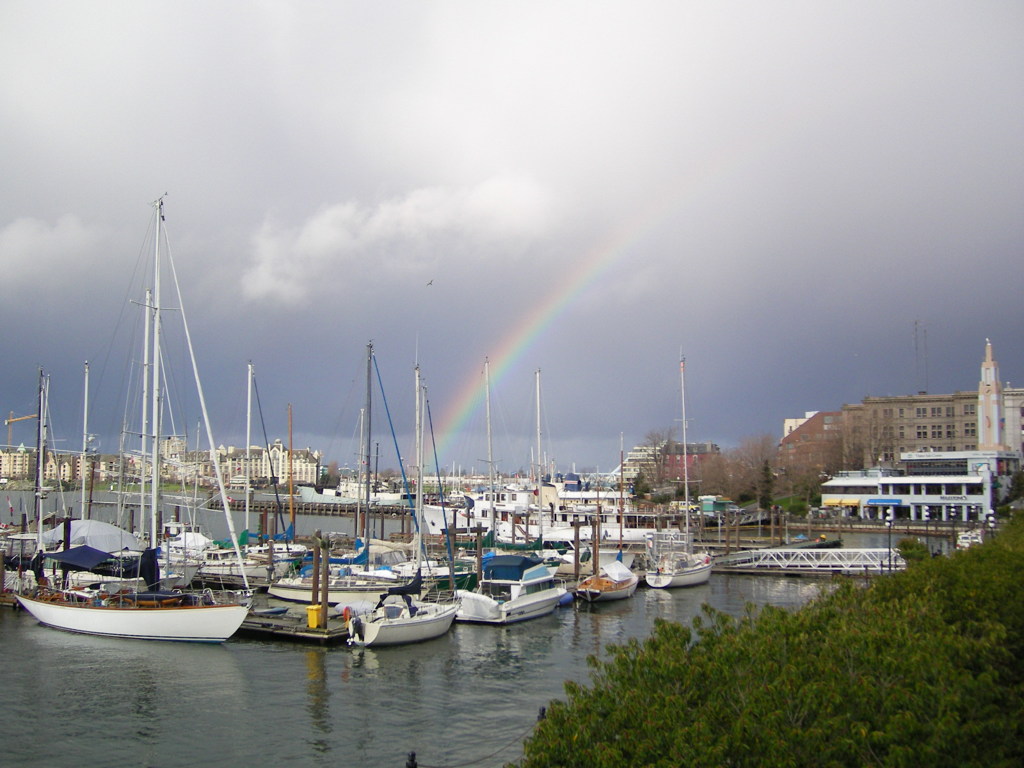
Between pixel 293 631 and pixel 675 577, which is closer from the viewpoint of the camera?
pixel 293 631

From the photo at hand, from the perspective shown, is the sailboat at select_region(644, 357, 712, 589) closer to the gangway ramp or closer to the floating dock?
the gangway ramp

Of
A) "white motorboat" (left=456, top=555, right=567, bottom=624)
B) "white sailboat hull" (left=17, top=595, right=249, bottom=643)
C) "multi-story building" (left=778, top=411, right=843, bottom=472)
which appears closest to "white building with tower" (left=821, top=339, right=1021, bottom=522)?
"multi-story building" (left=778, top=411, right=843, bottom=472)

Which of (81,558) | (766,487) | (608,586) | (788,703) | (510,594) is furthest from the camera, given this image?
(766,487)

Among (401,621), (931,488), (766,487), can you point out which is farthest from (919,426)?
(401,621)

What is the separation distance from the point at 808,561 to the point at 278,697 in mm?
49818

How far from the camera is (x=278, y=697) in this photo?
29141 millimetres

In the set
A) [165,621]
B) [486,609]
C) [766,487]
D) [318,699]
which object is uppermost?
[766,487]

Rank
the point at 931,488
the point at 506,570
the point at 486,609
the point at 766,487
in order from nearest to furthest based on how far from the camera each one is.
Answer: the point at 486,609 → the point at 506,570 → the point at 931,488 → the point at 766,487

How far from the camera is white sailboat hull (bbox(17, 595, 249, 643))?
35719mm

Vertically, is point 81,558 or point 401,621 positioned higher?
point 81,558

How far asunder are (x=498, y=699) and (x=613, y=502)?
86933 mm

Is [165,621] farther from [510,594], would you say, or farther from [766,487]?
[766,487]

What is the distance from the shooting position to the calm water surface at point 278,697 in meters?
23.8

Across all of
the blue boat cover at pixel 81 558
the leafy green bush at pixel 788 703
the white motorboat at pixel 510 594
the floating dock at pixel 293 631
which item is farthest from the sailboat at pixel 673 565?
the leafy green bush at pixel 788 703
